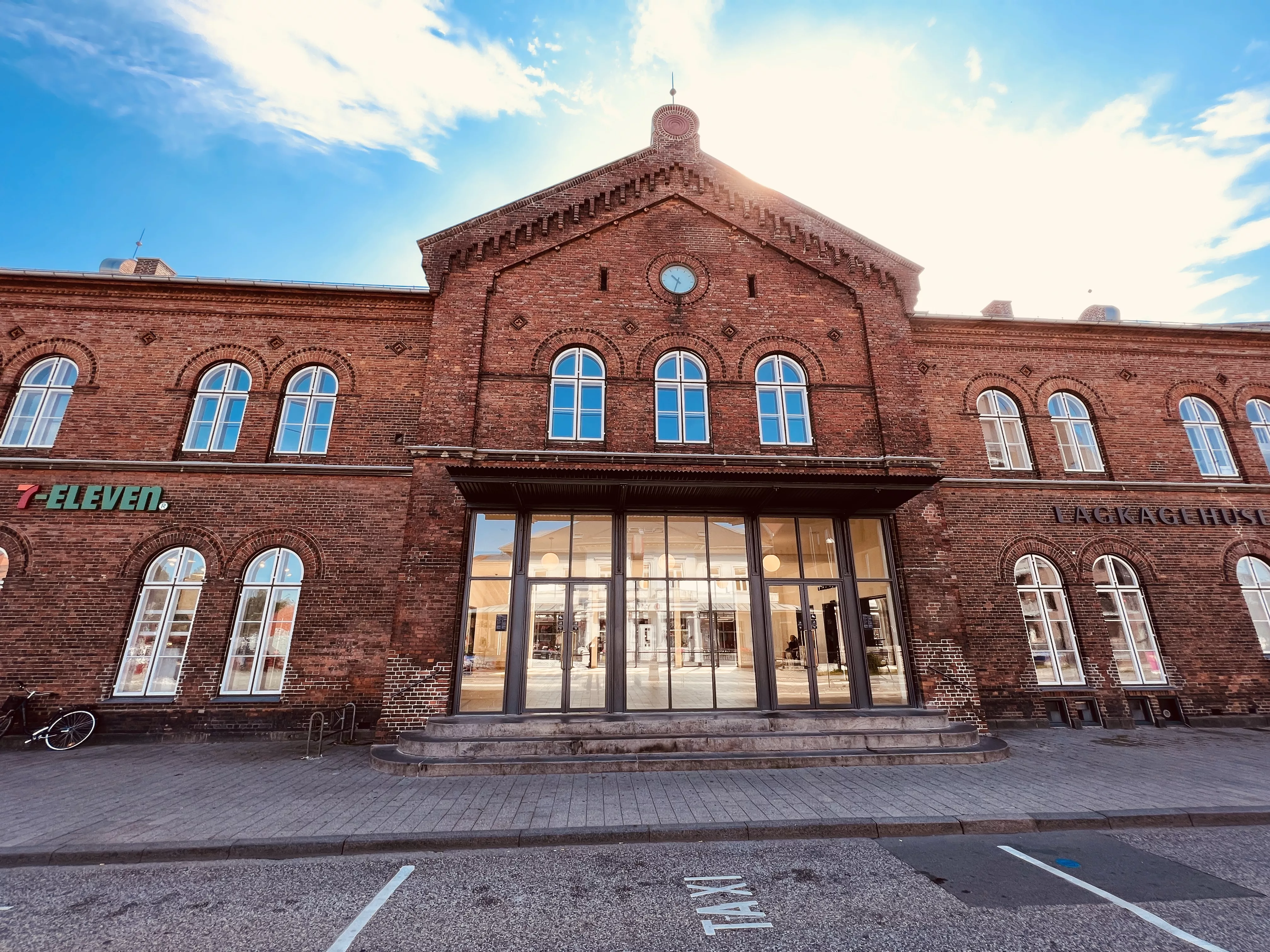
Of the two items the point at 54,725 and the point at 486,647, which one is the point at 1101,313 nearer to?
the point at 486,647

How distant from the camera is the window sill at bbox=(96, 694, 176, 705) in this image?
991 centimetres

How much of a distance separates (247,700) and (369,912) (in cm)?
787

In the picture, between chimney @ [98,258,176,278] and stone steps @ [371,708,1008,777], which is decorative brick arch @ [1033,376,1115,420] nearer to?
stone steps @ [371,708,1008,777]

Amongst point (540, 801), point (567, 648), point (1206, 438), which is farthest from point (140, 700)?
point (1206, 438)

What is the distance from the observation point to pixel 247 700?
1010cm

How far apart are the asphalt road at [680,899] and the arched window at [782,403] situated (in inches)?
297

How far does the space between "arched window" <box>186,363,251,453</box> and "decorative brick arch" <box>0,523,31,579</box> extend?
3.27 metres

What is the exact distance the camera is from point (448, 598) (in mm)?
9641

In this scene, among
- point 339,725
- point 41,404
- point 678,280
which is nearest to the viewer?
point 339,725

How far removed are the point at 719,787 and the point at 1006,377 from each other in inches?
481

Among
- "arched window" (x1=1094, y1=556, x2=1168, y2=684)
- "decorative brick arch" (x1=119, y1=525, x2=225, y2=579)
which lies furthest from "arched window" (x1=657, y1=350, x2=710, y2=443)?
"arched window" (x1=1094, y1=556, x2=1168, y2=684)

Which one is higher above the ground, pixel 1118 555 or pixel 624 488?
pixel 624 488

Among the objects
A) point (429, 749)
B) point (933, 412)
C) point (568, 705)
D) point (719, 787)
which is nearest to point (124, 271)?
point (429, 749)

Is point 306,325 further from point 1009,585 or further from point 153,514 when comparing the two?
point 1009,585
